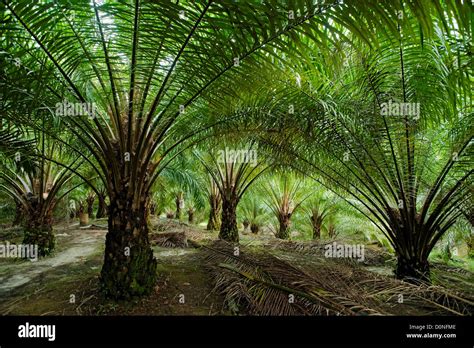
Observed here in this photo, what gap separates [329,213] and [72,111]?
9.13 metres

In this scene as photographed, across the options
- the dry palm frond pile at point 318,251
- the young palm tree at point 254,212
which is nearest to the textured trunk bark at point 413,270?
the dry palm frond pile at point 318,251

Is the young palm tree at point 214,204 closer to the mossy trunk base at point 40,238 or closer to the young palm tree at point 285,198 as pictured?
the young palm tree at point 285,198

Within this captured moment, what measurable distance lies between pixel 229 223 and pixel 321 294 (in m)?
3.97

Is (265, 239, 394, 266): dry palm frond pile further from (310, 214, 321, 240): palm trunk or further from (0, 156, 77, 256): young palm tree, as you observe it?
(0, 156, 77, 256): young palm tree

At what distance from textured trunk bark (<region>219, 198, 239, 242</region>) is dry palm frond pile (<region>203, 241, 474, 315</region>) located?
2797mm

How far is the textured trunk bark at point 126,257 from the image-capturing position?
274 cm

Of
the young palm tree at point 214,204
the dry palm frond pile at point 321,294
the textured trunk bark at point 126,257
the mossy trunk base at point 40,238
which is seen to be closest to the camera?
the dry palm frond pile at point 321,294

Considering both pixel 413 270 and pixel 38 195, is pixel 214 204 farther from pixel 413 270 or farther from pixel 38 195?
pixel 413 270

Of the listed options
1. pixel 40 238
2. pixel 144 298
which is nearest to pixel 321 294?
pixel 144 298

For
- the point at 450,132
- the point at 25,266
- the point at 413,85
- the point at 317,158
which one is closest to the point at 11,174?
the point at 25,266

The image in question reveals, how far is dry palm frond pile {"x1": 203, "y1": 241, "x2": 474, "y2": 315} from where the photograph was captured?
2.36 metres

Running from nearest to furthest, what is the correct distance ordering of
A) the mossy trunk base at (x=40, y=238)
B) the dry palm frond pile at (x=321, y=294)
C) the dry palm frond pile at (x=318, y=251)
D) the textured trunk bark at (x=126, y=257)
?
the dry palm frond pile at (x=321, y=294)
the textured trunk bark at (x=126, y=257)
the mossy trunk base at (x=40, y=238)
the dry palm frond pile at (x=318, y=251)

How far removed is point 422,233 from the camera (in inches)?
140

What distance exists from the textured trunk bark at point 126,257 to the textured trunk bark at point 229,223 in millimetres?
3273
